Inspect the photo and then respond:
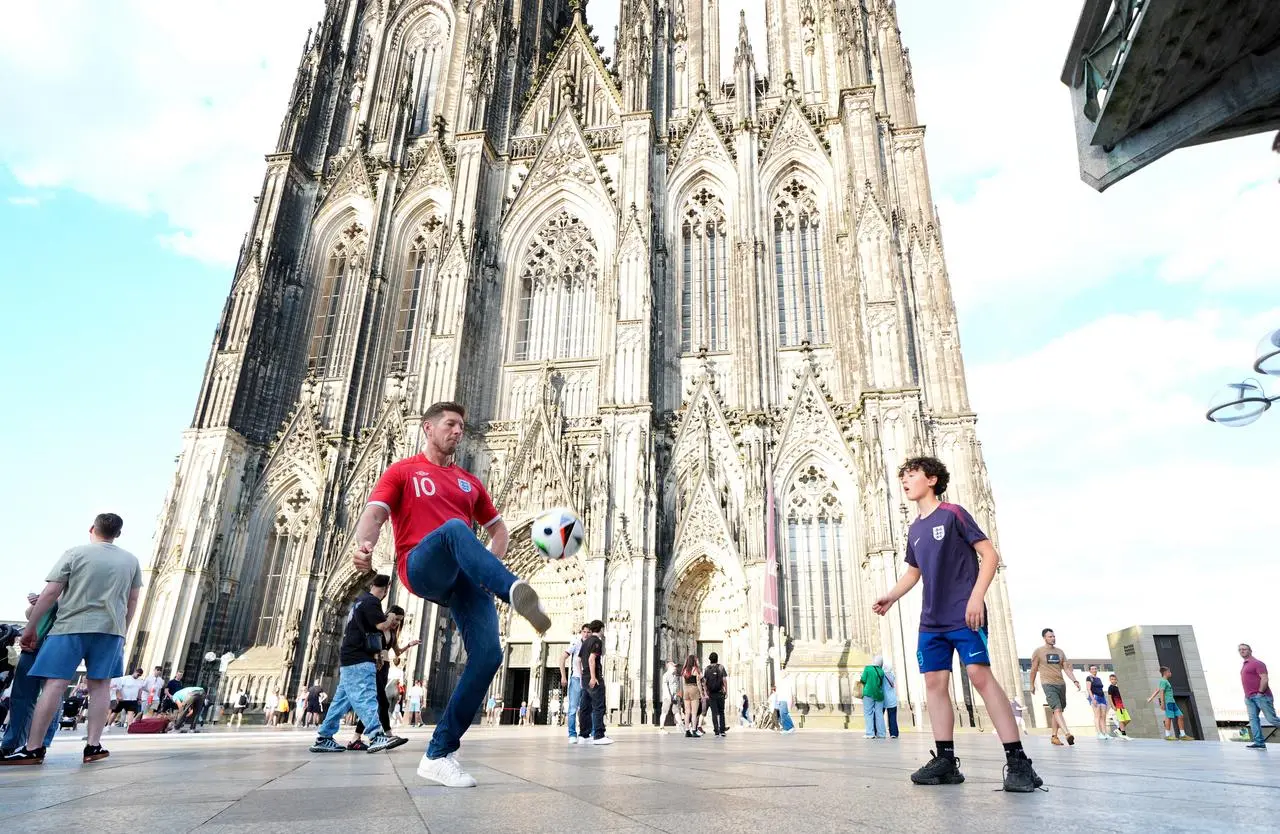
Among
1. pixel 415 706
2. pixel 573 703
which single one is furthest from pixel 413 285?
pixel 573 703

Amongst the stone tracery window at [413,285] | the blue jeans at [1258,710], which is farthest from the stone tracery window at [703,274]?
Result: the blue jeans at [1258,710]

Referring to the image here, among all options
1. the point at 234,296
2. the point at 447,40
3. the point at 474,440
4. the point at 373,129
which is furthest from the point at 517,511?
the point at 447,40

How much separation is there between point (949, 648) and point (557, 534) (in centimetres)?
211

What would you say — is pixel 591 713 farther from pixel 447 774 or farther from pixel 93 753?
pixel 447 774

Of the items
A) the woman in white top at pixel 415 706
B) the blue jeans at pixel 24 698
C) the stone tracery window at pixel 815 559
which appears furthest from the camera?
the stone tracery window at pixel 815 559

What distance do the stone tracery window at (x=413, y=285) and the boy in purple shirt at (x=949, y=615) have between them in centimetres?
2305

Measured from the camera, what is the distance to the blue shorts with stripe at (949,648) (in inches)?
154

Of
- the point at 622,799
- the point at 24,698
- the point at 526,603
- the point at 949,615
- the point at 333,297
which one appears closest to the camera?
the point at 622,799

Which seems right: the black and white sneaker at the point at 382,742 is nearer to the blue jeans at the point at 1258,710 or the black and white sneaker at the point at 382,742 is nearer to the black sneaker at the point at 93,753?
the black sneaker at the point at 93,753

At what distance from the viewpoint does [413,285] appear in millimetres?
26578

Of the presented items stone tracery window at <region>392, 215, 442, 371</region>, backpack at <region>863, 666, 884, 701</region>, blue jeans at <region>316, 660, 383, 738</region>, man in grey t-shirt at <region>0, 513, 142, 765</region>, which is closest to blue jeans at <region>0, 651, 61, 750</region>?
man in grey t-shirt at <region>0, 513, 142, 765</region>

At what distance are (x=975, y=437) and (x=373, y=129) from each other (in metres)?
23.6

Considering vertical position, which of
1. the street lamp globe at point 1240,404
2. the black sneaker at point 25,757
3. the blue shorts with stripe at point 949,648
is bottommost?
the black sneaker at point 25,757

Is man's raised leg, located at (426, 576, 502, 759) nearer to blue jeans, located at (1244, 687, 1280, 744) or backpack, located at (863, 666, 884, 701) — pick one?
backpack, located at (863, 666, 884, 701)
